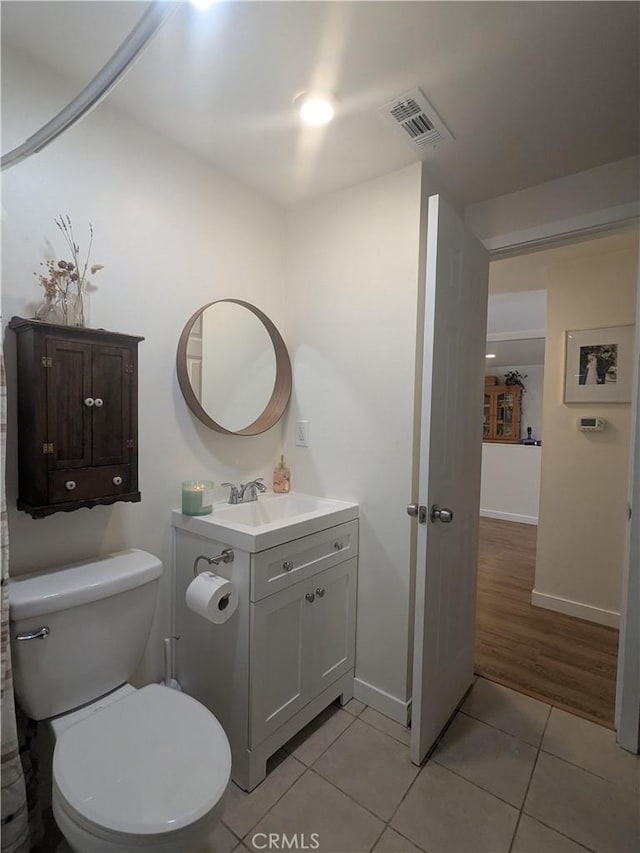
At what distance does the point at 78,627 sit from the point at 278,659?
71cm

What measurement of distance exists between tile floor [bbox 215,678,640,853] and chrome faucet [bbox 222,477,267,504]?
100cm

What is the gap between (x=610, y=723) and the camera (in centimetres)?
179

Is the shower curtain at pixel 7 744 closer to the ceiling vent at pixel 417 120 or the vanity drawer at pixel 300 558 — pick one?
the vanity drawer at pixel 300 558

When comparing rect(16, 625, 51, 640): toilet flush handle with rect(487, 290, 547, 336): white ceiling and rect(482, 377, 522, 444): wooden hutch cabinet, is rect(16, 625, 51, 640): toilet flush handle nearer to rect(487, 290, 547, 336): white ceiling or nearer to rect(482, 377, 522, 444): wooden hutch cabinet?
rect(487, 290, 547, 336): white ceiling

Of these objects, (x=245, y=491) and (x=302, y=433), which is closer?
(x=245, y=491)

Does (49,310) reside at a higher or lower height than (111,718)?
higher

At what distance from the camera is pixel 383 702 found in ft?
6.07

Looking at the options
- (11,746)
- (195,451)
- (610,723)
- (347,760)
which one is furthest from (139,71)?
(610,723)

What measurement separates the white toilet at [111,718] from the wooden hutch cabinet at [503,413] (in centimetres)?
566

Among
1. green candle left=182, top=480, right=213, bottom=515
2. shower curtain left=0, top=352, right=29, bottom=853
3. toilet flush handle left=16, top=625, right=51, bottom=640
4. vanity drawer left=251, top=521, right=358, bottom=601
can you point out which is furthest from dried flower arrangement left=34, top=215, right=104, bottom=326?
vanity drawer left=251, top=521, right=358, bottom=601

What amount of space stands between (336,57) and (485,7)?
16.6 inches

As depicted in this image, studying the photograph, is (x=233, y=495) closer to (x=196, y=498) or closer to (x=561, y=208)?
(x=196, y=498)

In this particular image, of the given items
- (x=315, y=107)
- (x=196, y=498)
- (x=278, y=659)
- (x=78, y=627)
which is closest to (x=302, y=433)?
(x=196, y=498)

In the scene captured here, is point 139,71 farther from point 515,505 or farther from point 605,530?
point 515,505
